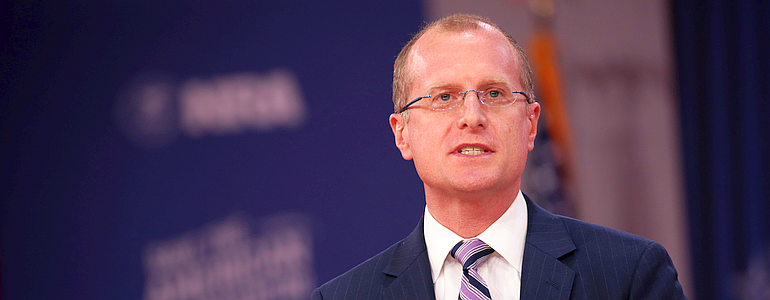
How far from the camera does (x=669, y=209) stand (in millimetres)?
4754

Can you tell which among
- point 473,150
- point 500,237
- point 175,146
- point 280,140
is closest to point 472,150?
point 473,150

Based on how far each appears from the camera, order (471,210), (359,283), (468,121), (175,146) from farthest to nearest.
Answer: (175,146) < (359,283) < (471,210) < (468,121)

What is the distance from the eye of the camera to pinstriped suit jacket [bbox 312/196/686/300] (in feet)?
4.49

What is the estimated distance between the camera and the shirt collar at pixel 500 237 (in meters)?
1.46

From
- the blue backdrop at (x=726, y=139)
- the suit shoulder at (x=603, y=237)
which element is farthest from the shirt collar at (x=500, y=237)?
the blue backdrop at (x=726, y=139)

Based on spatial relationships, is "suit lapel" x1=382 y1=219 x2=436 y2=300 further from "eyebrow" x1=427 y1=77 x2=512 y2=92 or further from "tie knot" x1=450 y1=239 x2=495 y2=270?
"eyebrow" x1=427 y1=77 x2=512 y2=92

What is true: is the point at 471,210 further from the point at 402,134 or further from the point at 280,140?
the point at 280,140

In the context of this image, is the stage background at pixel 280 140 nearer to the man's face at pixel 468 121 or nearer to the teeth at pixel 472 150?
the man's face at pixel 468 121

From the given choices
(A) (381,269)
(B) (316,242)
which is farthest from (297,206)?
(A) (381,269)

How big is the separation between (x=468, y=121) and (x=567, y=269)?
42cm

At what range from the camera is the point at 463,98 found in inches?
56.4

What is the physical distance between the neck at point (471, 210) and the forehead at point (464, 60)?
27 cm

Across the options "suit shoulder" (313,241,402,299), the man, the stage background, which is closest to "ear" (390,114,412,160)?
the man

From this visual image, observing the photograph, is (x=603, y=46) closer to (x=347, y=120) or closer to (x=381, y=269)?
(x=347, y=120)
